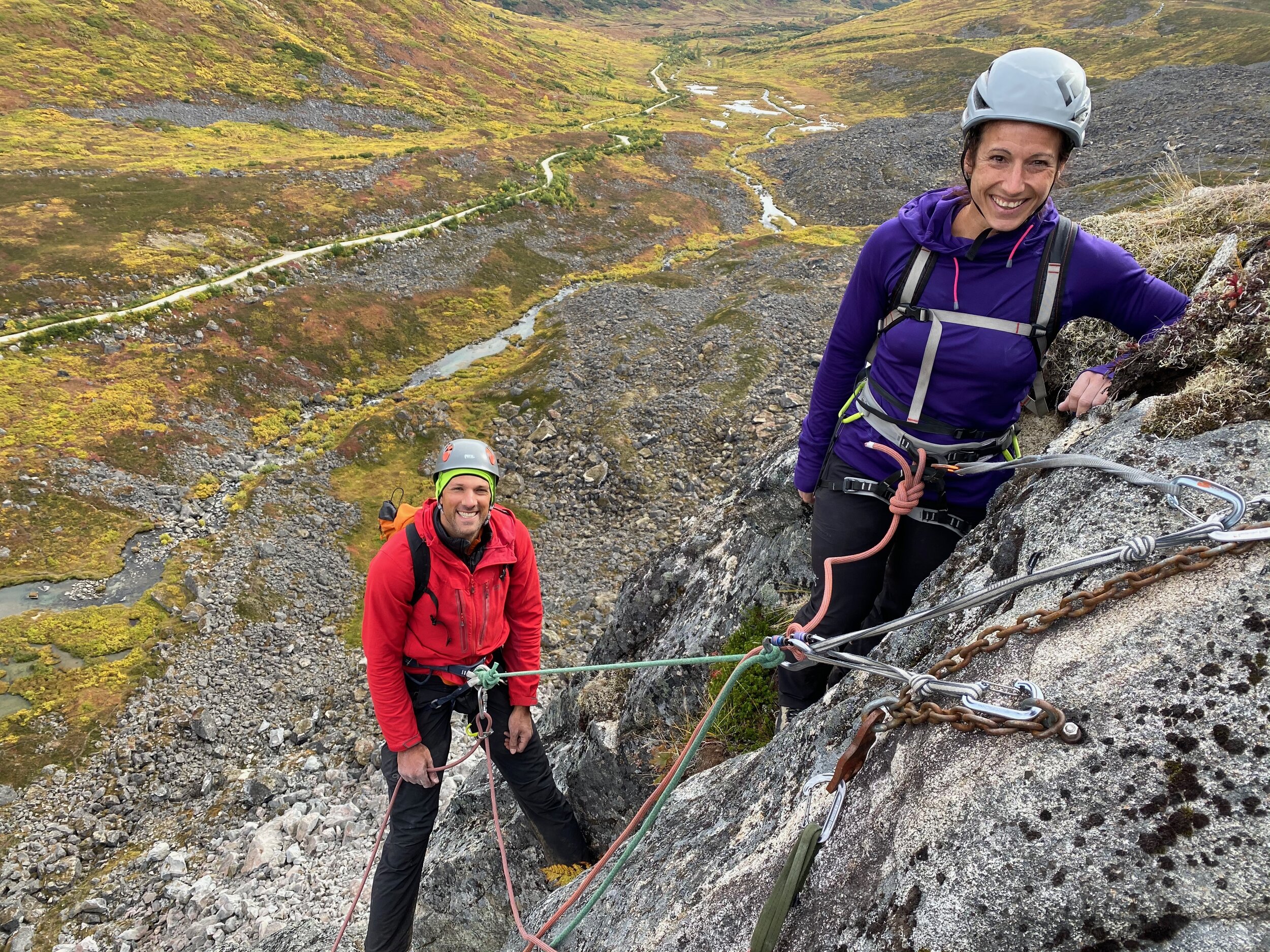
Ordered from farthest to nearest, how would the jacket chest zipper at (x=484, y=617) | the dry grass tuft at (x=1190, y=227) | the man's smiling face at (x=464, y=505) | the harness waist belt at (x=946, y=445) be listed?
the jacket chest zipper at (x=484, y=617) < the man's smiling face at (x=464, y=505) < the dry grass tuft at (x=1190, y=227) < the harness waist belt at (x=946, y=445)

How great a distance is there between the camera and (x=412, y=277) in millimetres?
46188

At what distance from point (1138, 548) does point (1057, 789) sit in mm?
1014

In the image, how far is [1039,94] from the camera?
3.34 m

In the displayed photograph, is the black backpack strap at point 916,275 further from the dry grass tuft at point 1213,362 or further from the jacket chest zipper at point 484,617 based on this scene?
the jacket chest zipper at point 484,617

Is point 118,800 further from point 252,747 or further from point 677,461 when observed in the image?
point 677,461

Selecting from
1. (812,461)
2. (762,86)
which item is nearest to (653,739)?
(812,461)

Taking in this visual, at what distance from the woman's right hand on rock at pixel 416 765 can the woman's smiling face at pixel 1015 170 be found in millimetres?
6931

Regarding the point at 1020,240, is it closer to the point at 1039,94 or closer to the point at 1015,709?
the point at 1039,94

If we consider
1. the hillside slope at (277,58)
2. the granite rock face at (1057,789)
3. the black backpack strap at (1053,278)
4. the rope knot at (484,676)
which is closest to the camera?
the granite rock face at (1057,789)

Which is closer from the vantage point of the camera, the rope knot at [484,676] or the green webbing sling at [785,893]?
the green webbing sling at [785,893]

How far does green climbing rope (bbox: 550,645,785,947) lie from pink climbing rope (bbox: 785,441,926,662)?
349 mm

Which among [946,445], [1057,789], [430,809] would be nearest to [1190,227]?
[946,445]

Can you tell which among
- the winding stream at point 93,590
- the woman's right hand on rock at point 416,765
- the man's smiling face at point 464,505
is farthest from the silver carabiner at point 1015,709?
the winding stream at point 93,590

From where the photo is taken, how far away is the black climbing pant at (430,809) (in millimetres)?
7258
